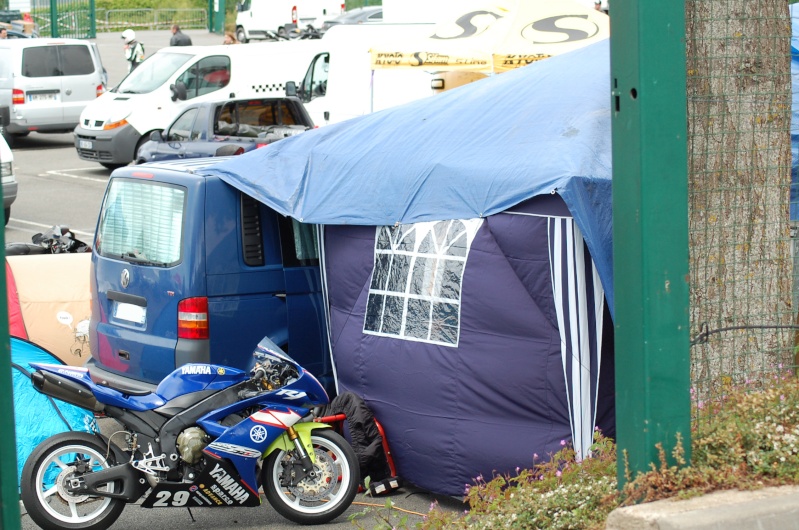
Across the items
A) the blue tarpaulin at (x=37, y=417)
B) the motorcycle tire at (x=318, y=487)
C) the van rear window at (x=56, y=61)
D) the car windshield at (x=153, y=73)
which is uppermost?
the van rear window at (x=56, y=61)

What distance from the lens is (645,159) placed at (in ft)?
11.5

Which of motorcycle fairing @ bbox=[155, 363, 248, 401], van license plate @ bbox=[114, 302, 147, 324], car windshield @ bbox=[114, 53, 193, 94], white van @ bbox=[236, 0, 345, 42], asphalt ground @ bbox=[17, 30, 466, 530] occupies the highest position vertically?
white van @ bbox=[236, 0, 345, 42]

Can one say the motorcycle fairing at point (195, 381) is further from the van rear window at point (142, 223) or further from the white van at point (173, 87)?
the white van at point (173, 87)

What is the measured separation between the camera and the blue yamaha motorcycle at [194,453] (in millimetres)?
5609

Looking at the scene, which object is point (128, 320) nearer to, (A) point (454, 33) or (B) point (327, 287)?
(B) point (327, 287)

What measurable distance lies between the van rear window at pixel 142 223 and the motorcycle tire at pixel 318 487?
5.77ft

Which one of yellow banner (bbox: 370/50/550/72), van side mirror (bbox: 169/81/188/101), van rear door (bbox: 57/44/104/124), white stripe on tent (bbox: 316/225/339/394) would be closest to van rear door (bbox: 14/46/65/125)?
van rear door (bbox: 57/44/104/124)

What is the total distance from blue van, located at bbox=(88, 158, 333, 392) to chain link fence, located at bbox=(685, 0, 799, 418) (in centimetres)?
369

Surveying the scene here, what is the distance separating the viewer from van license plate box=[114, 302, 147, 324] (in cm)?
711

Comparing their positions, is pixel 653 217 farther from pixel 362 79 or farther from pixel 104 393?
pixel 362 79

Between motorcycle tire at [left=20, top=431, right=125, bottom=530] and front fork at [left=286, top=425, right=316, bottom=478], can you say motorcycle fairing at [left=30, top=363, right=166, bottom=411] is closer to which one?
motorcycle tire at [left=20, top=431, right=125, bottom=530]

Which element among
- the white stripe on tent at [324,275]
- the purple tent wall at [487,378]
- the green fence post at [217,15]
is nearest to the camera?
the purple tent wall at [487,378]

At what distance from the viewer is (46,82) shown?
22156mm

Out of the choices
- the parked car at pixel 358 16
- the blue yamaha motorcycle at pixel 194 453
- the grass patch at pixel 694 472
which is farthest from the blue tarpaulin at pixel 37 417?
the parked car at pixel 358 16
